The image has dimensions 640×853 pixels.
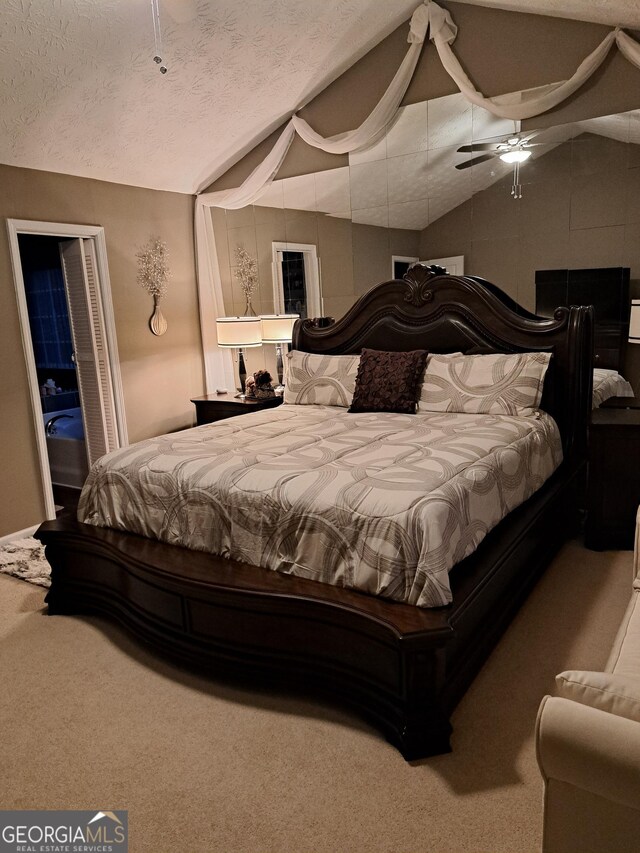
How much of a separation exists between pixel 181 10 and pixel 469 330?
2.42m

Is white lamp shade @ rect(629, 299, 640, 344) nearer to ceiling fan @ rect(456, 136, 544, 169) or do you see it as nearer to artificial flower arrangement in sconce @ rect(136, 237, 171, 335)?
ceiling fan @ rect(456, 136, 544, 169)

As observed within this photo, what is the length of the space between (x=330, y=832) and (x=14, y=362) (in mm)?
3465

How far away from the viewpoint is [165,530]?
8.91 feet

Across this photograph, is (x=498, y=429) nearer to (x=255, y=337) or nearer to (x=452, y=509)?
(x=452, y=509)

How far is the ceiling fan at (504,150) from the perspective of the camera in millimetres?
3877

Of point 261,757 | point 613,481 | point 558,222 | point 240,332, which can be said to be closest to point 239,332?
point 240,332

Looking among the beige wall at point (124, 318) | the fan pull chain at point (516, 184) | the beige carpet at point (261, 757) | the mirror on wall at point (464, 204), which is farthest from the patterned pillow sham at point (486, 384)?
the beige wall at point (124, 318)

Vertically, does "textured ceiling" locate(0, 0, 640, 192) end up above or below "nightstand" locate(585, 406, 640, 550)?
above

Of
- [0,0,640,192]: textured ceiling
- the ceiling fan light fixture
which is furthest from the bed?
[0,0,640,192]: textured ceiling

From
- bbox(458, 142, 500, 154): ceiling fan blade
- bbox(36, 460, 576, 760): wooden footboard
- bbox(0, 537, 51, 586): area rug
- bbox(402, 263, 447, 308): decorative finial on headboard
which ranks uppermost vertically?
bbox(458, 142, 500, 154): ceiling fan blade

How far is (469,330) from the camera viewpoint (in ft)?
13.0

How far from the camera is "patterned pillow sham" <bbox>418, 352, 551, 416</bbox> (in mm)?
3480

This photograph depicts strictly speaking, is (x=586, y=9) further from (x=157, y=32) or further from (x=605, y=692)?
(x=605, y=692)

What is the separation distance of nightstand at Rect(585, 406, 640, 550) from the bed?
16 centimetres
